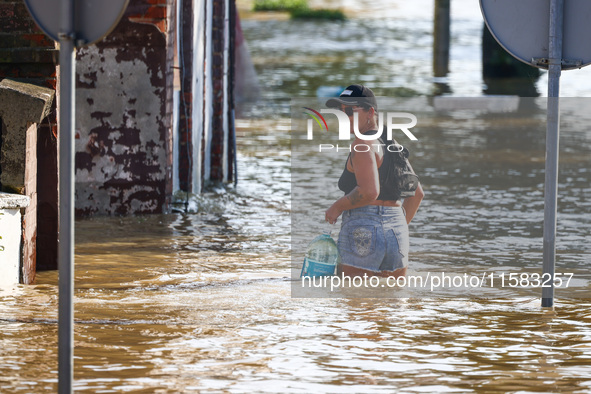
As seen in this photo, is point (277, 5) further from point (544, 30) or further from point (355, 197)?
point (544, 30)

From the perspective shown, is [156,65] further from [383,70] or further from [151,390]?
[383,70]

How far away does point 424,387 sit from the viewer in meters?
5.12

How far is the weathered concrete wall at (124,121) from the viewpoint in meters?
9.70

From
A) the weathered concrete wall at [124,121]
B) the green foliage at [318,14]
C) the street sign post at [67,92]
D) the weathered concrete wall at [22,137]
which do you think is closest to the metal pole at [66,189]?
the street sign post at [67,92]

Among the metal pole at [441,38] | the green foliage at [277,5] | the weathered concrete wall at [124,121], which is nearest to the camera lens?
the weathered concrete wall at [124,121]

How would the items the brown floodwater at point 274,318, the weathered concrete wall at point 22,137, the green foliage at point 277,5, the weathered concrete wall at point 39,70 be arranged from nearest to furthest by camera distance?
the brown floodwater at point 274,318 → the weathered concrete wall at point 22,137 → the weathered concrete wall at point 39,70 → the green foliage at point 277,5

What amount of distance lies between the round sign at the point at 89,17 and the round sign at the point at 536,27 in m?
2.68

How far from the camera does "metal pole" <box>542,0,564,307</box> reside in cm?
636

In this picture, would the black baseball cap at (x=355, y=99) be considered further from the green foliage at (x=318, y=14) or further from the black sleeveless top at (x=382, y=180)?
the green foliage at (x=318, y=14)

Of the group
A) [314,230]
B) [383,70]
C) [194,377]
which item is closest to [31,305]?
[194,377]

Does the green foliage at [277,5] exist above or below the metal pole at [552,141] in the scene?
above

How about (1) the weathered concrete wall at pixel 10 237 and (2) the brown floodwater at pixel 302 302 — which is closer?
(2) the brown floodwater at pixel 302 302

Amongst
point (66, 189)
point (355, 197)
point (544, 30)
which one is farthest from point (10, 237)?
point (544, 30)

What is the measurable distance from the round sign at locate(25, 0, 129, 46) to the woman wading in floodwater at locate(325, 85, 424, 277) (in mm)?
2649
